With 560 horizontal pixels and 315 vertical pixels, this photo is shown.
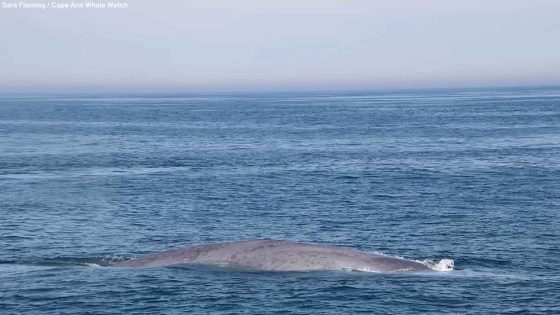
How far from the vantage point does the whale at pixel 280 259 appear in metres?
39.1

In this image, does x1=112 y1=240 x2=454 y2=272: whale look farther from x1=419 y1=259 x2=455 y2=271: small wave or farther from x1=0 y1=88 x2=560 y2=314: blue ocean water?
x1=0 y1=88 x2=560 y2=314: blue ocean water

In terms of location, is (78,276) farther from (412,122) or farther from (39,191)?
(412,122)

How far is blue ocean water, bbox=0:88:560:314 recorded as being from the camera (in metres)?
35.0

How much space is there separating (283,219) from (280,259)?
1352 centimetres

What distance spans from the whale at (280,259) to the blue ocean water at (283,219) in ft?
2.72

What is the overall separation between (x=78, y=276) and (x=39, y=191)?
94.3 feet

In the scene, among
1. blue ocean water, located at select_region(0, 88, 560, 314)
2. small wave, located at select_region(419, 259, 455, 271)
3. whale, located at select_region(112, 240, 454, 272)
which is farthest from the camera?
small wave, located at select_region(419, 259, 455, 271)

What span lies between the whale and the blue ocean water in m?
0.83

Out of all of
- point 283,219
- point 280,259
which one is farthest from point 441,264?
point 283,219

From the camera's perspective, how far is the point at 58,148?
10644 cm

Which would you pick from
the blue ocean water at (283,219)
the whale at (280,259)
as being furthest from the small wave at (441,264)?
the blue ocean water at (283,219)

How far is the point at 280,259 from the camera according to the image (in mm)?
39625

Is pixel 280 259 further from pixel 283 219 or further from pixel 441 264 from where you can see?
pixel 283 219

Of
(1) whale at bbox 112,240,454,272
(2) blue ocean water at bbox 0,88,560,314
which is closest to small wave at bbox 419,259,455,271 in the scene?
(1) whale at bbox 112,240,454,272
